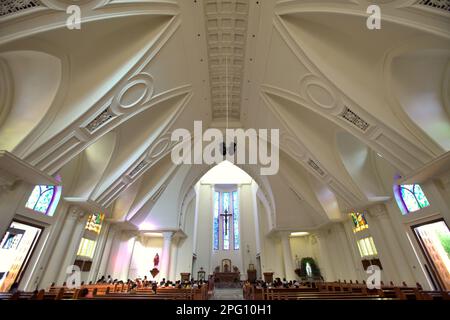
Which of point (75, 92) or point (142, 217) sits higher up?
point (75, 92)

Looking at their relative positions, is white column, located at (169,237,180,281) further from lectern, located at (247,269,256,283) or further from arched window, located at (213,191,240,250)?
lectern, located at (247,269,256,283)

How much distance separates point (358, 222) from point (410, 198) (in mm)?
3595

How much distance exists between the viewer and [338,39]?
18.5 feet

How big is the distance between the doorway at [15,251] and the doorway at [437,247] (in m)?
14.0

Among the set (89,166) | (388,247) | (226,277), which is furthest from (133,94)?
(226,277)

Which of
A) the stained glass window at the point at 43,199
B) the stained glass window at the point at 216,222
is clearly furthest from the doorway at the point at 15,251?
the stained glass window at the point at 216,222

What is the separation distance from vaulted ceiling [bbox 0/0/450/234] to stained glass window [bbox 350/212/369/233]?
2.57 meters

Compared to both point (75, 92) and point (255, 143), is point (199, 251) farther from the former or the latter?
point (75, 92)

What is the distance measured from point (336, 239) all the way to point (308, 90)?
10678 millimetres

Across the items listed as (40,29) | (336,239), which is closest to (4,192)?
(40,29)

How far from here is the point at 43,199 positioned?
7.62 metres

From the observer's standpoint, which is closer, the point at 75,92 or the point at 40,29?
the point at 40,29

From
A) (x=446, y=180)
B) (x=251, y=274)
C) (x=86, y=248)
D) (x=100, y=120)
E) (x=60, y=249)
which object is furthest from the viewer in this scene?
(x=251, y=274)

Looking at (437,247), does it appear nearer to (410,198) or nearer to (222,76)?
(410,198)
